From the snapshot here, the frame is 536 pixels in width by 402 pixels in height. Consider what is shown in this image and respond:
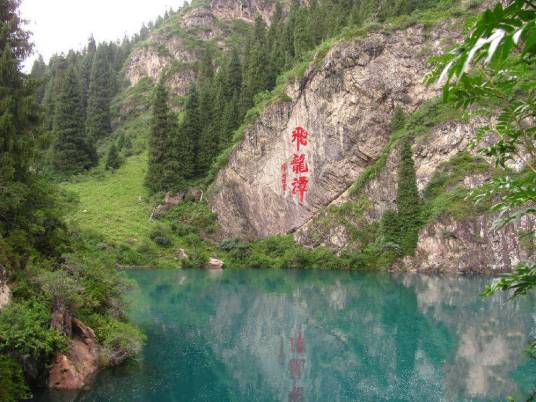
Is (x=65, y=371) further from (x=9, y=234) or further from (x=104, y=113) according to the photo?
(x=104, y=113)

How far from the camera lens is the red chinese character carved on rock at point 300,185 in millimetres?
41125

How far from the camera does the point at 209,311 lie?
20.7 meters

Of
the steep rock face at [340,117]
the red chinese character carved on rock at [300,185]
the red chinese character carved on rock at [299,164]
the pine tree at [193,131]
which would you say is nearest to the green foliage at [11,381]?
the steep rock face at [340,117]

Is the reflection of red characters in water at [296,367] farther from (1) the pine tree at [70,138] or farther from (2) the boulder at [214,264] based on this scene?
(1) the pine tree at [70,138]

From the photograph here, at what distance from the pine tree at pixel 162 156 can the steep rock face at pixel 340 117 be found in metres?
7.63

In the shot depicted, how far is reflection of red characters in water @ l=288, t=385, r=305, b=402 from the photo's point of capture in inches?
455

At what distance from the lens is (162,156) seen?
46156 millimetres

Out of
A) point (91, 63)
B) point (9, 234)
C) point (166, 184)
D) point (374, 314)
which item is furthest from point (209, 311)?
point (91, 63)

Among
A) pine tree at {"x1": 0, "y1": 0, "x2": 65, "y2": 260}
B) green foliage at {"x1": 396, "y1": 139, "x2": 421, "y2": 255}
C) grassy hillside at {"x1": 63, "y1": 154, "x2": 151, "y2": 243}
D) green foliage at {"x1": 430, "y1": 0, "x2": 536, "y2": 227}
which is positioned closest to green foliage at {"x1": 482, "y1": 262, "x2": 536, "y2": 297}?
green foliage at {"x1": 430, "y1": 0, "x2": 536, "y2": 227}

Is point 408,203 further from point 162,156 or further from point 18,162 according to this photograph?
point 18,162

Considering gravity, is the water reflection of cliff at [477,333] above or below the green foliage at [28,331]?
below

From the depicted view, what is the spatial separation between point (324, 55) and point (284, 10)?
148 feet

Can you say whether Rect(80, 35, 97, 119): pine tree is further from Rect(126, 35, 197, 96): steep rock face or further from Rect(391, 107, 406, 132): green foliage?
Rect(391, 107, 406, 132): green foliage

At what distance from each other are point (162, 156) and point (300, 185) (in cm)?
1489
